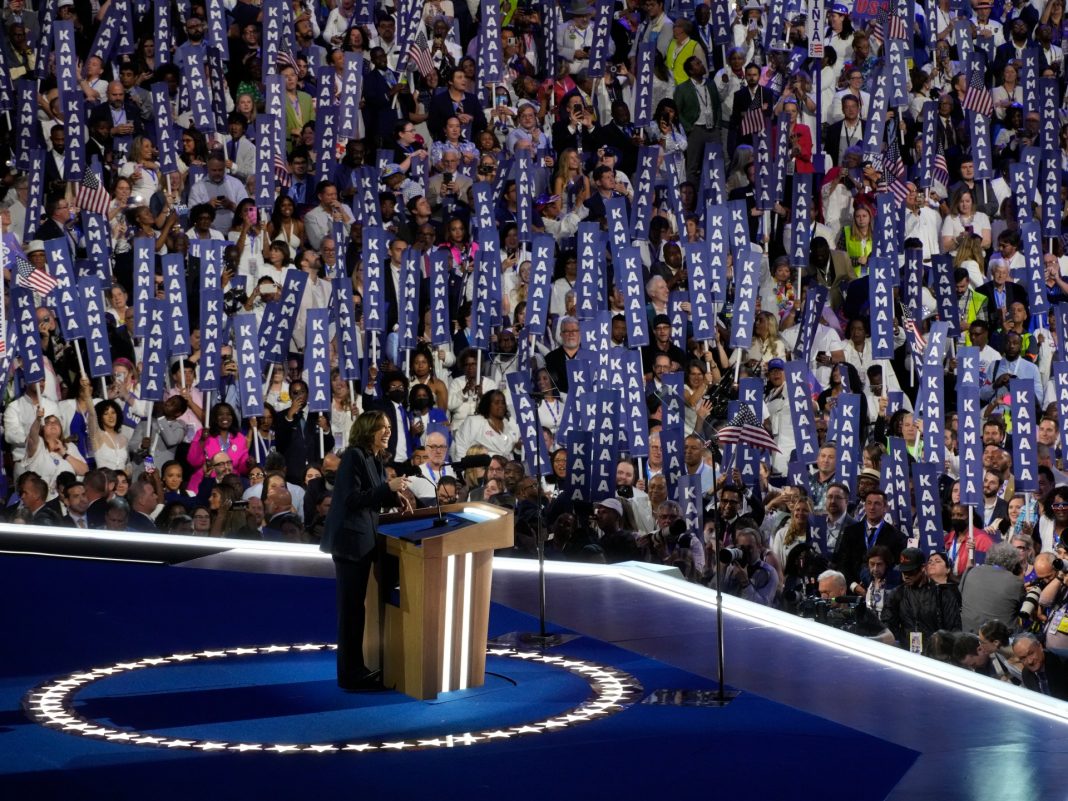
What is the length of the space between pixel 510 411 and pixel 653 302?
1.52 metres

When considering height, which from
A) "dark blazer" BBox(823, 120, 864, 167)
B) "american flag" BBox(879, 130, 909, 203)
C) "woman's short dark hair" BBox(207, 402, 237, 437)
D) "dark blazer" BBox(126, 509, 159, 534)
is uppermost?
"dark blazer" BBox(823, 120, 864, 167)

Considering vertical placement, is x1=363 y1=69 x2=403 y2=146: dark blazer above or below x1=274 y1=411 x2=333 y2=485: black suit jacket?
above

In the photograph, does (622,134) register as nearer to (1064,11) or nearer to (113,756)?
(1064,11)

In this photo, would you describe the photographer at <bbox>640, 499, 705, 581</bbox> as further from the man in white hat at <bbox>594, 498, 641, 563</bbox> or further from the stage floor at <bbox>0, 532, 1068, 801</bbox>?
the stage floor at <bbox>0, 532, 1068, 801</bbox>

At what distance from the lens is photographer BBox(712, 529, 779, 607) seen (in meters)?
9.34

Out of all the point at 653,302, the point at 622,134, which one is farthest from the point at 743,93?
the point at 653,302

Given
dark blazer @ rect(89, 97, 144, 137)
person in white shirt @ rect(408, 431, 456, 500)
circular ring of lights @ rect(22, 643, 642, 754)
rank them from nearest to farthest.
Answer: circular ring of lights @ rect(22, 643, 642, 754)
person in white shirt @ rect(408, 431, 456, 500)
dark blazer @ rect(89, 97, 144, 137)

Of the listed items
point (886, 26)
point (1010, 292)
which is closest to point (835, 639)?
point (1010, 292)

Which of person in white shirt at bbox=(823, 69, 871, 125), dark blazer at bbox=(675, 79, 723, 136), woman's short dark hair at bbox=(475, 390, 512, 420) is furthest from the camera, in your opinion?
person in white shirt at bbox=(823, 69, 871, 125)

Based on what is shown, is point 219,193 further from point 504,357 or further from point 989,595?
point 989,595

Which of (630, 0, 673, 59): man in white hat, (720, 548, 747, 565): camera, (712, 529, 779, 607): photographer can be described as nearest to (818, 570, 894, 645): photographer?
(712, 529, 779, 607): photographer

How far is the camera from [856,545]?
381 inches

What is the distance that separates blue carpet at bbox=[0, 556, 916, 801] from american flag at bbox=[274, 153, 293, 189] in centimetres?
536

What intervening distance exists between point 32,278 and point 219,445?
1514 mm
